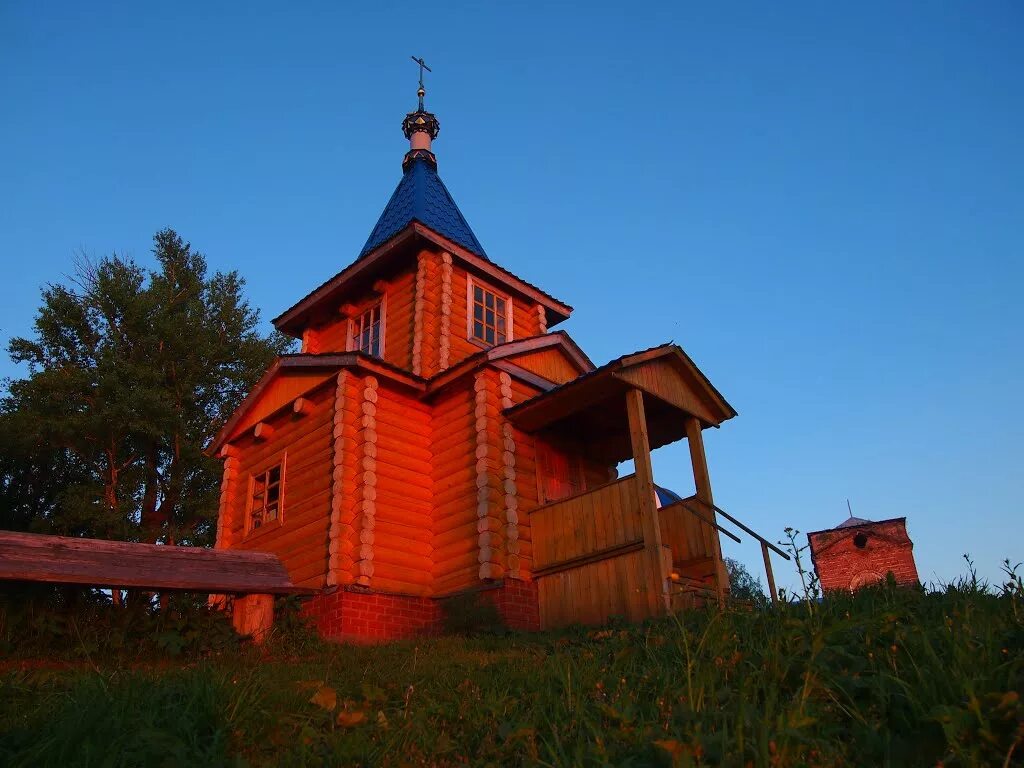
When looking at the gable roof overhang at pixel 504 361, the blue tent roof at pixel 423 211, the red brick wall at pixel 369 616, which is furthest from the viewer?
the blue tent roof at pixel 423 211

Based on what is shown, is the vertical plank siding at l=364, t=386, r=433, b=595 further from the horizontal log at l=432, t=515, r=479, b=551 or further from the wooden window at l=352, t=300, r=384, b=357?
the wooden window at l=352, t=300, r=384, b=357

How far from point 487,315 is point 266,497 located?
5.73m

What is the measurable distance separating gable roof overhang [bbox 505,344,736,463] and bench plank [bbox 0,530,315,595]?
504 centimetres

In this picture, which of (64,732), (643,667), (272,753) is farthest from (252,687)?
(643,667)

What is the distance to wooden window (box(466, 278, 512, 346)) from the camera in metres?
16.5

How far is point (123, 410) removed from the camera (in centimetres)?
2277

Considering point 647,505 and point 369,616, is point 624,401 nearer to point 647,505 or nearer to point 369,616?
point 647,505

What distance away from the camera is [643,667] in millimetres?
5570

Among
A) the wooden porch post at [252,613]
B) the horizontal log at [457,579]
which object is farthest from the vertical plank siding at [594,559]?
the wooden porch post at [252,613]

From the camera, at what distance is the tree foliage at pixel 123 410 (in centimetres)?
2258

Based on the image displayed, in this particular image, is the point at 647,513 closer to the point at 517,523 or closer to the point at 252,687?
the point at 517,523

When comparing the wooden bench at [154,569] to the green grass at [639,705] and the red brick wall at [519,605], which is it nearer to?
the green grass at [639,705]

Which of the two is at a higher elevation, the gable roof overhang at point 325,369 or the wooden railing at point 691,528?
the gable roof overhang at point 325,369

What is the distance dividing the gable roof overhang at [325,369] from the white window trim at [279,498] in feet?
2.81
